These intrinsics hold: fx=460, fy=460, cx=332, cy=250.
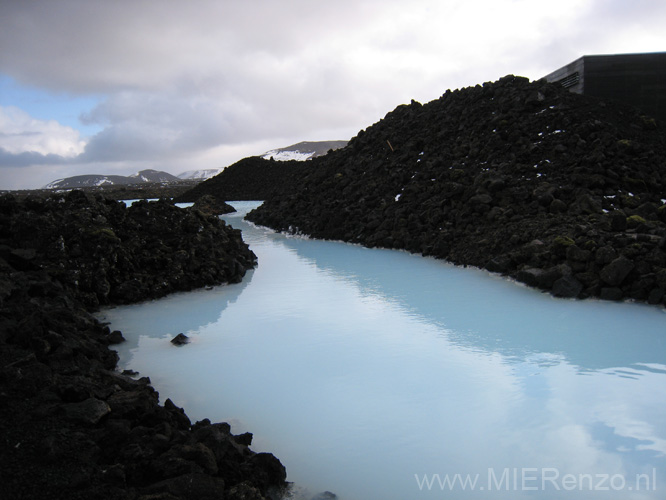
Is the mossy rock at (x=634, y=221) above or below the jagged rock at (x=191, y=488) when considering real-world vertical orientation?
above

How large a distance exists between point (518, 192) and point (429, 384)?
390 inches

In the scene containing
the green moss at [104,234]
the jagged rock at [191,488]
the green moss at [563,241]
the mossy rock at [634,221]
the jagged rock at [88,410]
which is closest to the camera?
the jagged rock at [191,488]

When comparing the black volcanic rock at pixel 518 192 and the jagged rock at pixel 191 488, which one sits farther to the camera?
the black volcanic rock at pixel 518 192

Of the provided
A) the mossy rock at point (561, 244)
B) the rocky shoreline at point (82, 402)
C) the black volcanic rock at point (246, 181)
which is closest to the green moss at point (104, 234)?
the rocky shoreline at point (82, 402)

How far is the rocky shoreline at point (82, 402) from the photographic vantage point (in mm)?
3174

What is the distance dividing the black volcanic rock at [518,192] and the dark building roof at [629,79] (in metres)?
1.12

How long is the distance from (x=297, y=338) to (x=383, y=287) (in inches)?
153

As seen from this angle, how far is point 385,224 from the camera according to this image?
17312mm

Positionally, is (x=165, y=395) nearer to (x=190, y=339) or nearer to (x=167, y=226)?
(x=190, y=339)

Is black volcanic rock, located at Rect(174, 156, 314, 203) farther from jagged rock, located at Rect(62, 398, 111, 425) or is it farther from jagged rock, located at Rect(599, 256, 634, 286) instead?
jagged rock, located at Rect(62, 398, 111, 425)

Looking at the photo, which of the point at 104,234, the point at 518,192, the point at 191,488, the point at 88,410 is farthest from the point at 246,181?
the point at 191,488

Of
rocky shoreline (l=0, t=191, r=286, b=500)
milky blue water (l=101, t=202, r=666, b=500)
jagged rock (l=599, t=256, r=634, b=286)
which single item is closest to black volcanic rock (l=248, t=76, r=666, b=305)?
jagged rock (l=599, t=256, r=634, b=286)

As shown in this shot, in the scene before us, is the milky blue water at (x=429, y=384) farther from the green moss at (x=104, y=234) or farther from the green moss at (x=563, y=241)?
the green moss at (x=104, y=234)

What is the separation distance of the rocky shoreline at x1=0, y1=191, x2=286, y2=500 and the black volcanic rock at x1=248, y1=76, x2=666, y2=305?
7.62 metres
